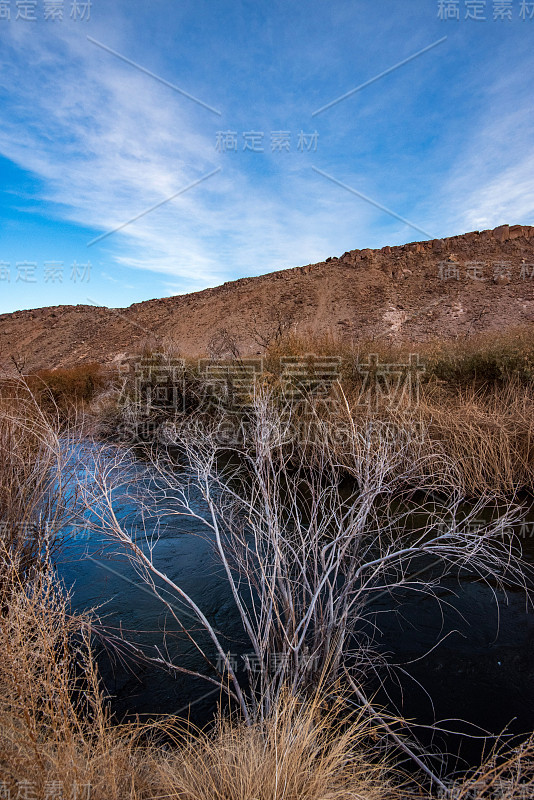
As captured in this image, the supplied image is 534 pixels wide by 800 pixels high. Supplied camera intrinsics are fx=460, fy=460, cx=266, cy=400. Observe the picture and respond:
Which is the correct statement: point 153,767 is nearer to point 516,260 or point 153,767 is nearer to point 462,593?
point 462,593

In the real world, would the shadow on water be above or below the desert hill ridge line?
below

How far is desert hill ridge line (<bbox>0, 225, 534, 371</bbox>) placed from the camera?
24938 millimetres

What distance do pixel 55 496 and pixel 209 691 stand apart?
1.90 m

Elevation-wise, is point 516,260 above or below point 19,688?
above

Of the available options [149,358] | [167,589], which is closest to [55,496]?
[167,589]

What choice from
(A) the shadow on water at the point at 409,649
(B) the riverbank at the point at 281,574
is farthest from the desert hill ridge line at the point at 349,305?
(A) the shadow on water at the point at 409,649

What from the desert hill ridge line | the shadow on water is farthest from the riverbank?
the desert hill ridge line

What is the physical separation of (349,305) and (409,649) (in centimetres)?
2679

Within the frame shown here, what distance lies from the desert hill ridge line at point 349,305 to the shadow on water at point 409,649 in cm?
1809

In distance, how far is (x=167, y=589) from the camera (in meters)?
4.48

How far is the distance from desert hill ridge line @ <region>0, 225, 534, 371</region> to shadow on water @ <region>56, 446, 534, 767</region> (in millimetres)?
18090

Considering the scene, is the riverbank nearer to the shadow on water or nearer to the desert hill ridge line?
the shadow on water

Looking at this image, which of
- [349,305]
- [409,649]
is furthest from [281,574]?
[349,305]

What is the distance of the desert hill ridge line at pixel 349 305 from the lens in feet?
81.8
